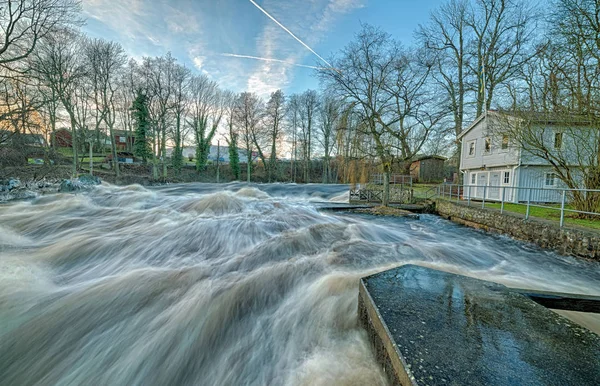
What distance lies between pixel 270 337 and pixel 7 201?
14585 millimetres

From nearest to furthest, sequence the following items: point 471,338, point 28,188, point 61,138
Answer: point 471,338 → point 28,188 → point 61,138

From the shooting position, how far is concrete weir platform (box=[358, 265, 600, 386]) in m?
1.34

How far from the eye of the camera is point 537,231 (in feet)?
23.5

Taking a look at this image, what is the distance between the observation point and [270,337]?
260 cm

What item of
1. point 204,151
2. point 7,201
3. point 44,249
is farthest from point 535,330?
point 204,151

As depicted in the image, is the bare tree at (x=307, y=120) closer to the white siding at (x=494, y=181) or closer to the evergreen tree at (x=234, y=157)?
the evergreen tree at (x=234, y=157)

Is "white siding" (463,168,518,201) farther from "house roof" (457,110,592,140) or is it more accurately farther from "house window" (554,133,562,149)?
"house roof" (457,110,592,140)

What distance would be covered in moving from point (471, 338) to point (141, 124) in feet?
124

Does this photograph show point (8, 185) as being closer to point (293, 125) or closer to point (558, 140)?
point (558, 140)

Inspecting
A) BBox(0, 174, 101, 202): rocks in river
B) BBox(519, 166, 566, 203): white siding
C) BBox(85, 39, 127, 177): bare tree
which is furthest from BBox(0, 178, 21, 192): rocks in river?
BBox(519, 166, 566, 203): white siding

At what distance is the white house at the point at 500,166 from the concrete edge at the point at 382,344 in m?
10.7

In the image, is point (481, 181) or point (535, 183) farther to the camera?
point (481, 181)

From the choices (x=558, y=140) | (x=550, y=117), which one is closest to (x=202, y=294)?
(x=550, y=117)

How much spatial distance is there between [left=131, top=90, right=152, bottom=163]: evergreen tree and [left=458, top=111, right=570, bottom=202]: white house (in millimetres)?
34733
